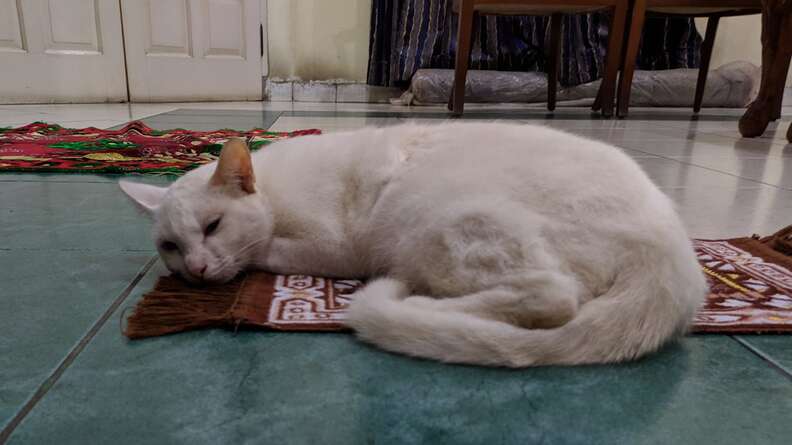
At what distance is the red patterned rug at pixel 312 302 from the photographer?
85 centimetres

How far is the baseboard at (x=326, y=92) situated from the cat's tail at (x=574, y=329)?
5.39 meters

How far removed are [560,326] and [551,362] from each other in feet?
0.18

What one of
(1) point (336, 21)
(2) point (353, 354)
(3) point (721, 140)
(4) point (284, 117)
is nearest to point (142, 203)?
(2) point (353, 354)

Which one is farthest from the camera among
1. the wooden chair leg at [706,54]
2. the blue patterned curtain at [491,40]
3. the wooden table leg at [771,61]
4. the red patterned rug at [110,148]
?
the blue patterned curtain at [491,40]

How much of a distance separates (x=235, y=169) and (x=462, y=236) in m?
0.45

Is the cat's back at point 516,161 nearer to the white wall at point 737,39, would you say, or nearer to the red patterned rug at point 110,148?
the red patterned rug at point 110,148

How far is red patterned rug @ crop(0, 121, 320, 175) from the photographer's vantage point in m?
2.00

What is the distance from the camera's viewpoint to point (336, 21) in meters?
5.82

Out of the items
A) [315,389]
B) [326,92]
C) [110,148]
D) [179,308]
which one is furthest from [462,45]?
[315,389]

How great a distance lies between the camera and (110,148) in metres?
2.36

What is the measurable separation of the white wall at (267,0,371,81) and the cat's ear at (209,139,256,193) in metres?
5.08

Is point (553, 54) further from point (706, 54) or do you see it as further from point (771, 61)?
point (771, 61)

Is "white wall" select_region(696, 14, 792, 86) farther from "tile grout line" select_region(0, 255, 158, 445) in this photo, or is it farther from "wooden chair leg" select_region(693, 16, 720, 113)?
"tile grout line" select_region(0, 255, 158, 445)

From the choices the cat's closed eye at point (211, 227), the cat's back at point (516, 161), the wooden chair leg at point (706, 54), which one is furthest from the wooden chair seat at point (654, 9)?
the cat's closed eye at point (211, 227)
